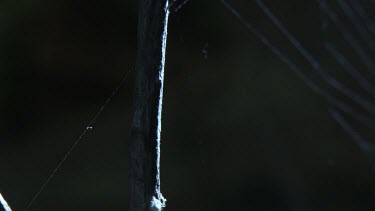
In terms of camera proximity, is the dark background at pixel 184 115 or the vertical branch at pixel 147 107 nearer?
the vertical branch at pixel 147 107

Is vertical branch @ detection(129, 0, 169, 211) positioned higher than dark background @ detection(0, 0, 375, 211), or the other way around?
dark background @ detection(0, 0, 375, 211)

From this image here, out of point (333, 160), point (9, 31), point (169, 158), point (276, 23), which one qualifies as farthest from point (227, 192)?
point (9, 31)

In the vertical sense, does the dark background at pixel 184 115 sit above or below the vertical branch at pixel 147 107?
above

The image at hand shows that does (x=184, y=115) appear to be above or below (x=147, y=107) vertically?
above

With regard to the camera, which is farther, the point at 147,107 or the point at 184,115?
the point at 184,115
